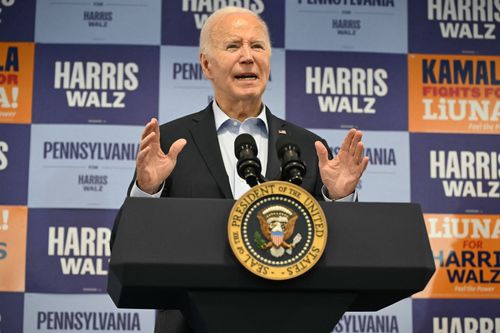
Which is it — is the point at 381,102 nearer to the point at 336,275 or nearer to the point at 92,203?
the point at 92,203

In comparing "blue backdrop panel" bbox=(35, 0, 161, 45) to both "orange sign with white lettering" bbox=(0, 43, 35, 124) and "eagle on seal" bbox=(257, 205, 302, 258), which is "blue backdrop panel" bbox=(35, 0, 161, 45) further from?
"eagle on seal" bbox=(257, 205, 302, 258)

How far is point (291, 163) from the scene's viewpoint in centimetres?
140

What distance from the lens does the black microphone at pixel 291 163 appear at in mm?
1378

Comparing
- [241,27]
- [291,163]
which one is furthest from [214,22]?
[291,163]

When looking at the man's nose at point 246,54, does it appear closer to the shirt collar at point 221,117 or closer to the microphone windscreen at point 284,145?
the shirt collar at point 221,117

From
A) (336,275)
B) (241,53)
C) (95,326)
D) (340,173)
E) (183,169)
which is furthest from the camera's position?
(95,326)

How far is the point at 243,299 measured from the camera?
4.29 ft

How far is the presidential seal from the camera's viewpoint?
1.27 metres

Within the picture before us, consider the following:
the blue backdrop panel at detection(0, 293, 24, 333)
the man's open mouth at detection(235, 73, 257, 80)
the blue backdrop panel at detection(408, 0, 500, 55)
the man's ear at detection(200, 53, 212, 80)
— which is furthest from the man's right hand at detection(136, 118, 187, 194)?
the blue backdrop panel at detection(408, 0, 500, 55)

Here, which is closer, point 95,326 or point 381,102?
point 95,326

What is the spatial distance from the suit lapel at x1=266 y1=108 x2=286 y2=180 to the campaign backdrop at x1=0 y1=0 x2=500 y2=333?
1785 mm

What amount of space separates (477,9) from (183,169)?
2.70 m

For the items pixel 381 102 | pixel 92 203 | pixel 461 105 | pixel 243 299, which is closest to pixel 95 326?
pixel 92 203

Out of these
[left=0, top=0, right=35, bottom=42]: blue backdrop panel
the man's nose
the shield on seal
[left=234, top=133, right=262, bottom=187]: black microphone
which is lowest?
the shield on seal
